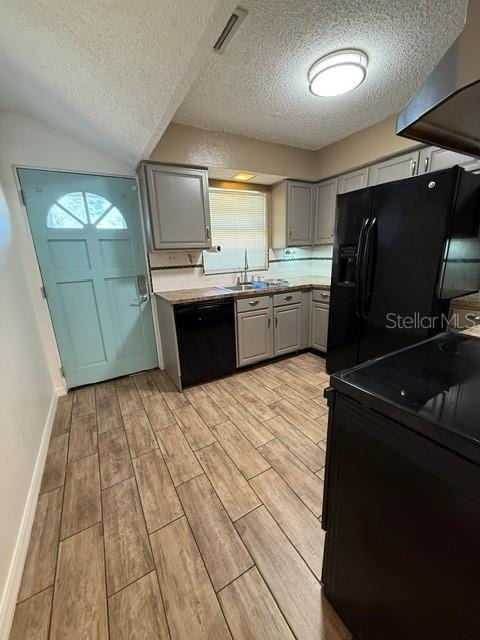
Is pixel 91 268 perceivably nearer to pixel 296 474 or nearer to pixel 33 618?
pixel 33 618

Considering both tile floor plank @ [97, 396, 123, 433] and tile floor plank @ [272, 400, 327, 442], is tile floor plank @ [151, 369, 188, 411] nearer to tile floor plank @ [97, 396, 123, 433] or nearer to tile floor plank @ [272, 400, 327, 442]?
tile floor plank @ [97, 396, 123, 433]

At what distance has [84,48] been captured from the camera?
46.7 inches

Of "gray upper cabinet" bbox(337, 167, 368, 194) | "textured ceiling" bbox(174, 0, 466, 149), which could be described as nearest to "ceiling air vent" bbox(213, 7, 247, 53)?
"textured ceiling" bbox(174, 0, 466, 149)

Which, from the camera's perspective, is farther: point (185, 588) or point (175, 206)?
point (175, 206)

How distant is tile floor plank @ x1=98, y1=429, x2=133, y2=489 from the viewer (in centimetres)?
162

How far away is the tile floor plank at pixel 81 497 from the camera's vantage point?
1.34m

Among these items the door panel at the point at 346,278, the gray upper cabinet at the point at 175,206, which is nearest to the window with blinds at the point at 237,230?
the gray upper cabinet at the point at 175,206

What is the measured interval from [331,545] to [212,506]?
2.34 feet

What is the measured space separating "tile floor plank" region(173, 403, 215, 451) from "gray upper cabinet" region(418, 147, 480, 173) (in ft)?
9.71

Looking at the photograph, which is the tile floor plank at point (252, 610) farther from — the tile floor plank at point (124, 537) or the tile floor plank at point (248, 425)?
the tile floor plank at point (248, 425)

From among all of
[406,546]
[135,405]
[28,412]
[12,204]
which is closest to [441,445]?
[406,546]

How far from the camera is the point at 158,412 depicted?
2.26 meters

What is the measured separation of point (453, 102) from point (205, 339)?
2.27 metres

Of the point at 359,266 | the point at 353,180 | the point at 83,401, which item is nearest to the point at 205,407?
the point at 83,401
